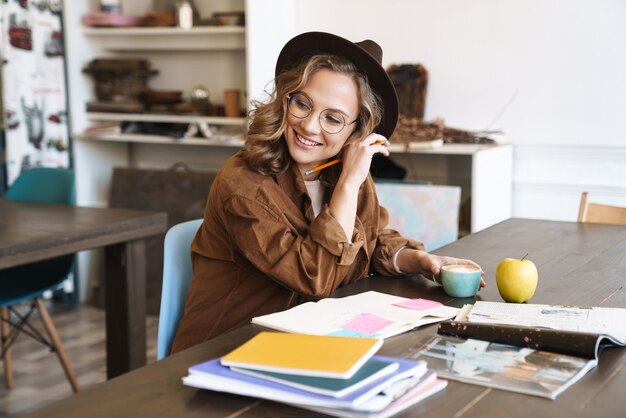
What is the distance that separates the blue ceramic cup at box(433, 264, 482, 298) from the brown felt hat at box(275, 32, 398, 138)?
0.52m

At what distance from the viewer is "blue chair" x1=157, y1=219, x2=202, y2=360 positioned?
Result: 6.75 feet

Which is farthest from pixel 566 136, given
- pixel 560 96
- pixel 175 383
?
pixel 175 383

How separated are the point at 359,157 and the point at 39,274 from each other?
6.41 feet

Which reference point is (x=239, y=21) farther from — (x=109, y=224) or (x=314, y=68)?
(x=314, y=68)

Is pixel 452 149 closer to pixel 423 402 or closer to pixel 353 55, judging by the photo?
pixel 353 55

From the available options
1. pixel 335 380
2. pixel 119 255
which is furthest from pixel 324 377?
pixel 119 255

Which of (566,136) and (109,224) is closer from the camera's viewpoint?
(109,224)

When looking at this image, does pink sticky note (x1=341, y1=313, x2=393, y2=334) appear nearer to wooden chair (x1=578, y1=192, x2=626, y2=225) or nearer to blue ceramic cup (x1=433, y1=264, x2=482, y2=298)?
blue ceramic cup (x1=433, y1=264, x2=482, y2=298)

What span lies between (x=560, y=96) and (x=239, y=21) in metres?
1.75

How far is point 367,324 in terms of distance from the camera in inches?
62.2

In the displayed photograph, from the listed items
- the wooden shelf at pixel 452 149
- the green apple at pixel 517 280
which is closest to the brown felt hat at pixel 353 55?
the green apple at pixel 517 280

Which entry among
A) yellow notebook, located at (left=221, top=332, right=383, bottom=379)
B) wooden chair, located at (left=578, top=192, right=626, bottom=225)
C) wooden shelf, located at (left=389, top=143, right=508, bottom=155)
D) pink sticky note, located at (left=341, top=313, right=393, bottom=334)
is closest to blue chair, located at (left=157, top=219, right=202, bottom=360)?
pink sticky note, located at (left=341, top=313, right=393, bottom=334)

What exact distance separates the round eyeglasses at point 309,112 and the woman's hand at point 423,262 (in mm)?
368

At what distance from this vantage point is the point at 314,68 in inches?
80.7
